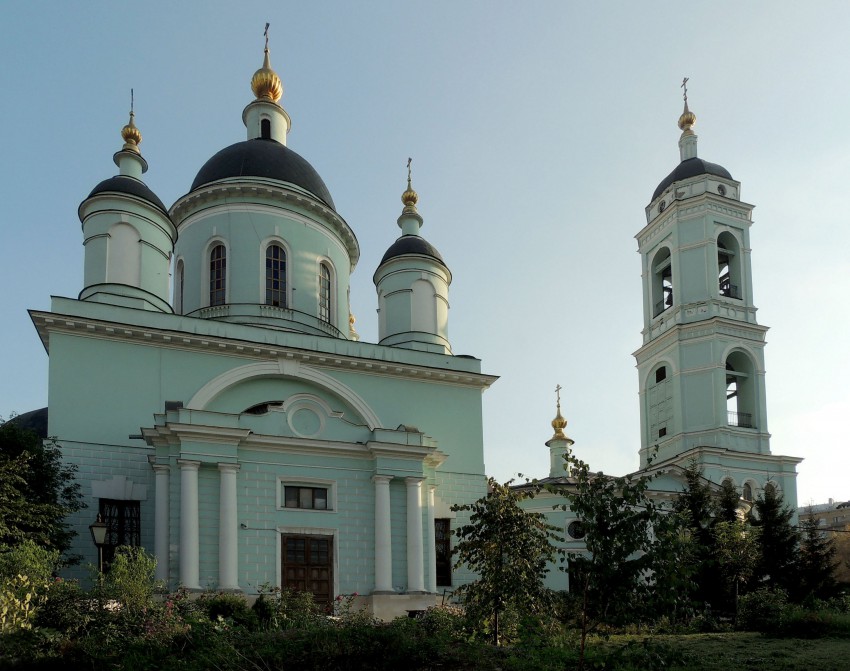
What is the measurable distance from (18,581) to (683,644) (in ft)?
35.0

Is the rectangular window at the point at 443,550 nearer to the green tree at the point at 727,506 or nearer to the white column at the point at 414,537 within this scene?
the white column at the point at 414,537

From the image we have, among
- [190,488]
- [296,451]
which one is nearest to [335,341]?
[296,451]

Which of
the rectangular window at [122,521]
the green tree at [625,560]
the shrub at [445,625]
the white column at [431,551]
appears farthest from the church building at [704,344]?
the green tree at [625,560]

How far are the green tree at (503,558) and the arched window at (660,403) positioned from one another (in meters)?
21.6

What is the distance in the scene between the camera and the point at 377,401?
2447 centimetres

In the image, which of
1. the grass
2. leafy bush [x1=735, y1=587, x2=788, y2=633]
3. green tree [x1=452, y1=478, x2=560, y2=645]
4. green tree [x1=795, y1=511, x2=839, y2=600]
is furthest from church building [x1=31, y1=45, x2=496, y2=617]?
green tree [x1=795, y1=511, x2=839, y2=600]

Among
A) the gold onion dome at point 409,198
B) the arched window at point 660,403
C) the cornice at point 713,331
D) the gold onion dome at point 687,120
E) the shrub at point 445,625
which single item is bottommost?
the shrub at point 445,625

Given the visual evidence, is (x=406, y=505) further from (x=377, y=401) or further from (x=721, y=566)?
(x=721, y=566)

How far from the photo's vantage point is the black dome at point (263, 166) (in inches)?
1065

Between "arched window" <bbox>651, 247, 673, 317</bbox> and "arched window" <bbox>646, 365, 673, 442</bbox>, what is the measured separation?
8.41 feet

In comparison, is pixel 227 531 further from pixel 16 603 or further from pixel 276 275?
pixel 276 275

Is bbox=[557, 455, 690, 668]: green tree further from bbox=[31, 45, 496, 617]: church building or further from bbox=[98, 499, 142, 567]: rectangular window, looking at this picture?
bbox=[98, 499, 142, 567]: rectangular window

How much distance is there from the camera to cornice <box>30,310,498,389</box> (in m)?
21.0

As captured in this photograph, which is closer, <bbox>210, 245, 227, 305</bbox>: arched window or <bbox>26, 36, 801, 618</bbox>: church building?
<bbox>26, 36, 801, 618</bbox>: church building
